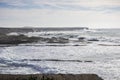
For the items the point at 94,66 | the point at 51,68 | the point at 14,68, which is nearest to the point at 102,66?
the point at 94,66

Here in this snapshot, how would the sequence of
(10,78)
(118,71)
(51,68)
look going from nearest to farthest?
1. (10,78)
2. (118,71)
3. (51,68)

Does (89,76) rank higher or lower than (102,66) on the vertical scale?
higher

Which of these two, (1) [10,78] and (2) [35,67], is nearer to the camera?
(1) [10,78]

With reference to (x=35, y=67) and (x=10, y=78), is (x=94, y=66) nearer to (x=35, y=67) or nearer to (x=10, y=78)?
(x=35, y=67)

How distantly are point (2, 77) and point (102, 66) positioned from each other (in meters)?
8.50

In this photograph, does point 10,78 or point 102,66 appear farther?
point 102,66

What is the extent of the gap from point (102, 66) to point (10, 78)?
8.50 m

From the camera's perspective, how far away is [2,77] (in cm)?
1216

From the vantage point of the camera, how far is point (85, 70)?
17.4m

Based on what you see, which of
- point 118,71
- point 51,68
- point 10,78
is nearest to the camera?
point 10,78

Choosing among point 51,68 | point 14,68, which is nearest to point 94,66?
point 51,68

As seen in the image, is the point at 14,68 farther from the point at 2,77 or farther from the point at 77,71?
the point at 2,77

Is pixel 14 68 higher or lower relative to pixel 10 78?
lower

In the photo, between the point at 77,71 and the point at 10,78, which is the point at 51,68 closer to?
the point at 77,71
